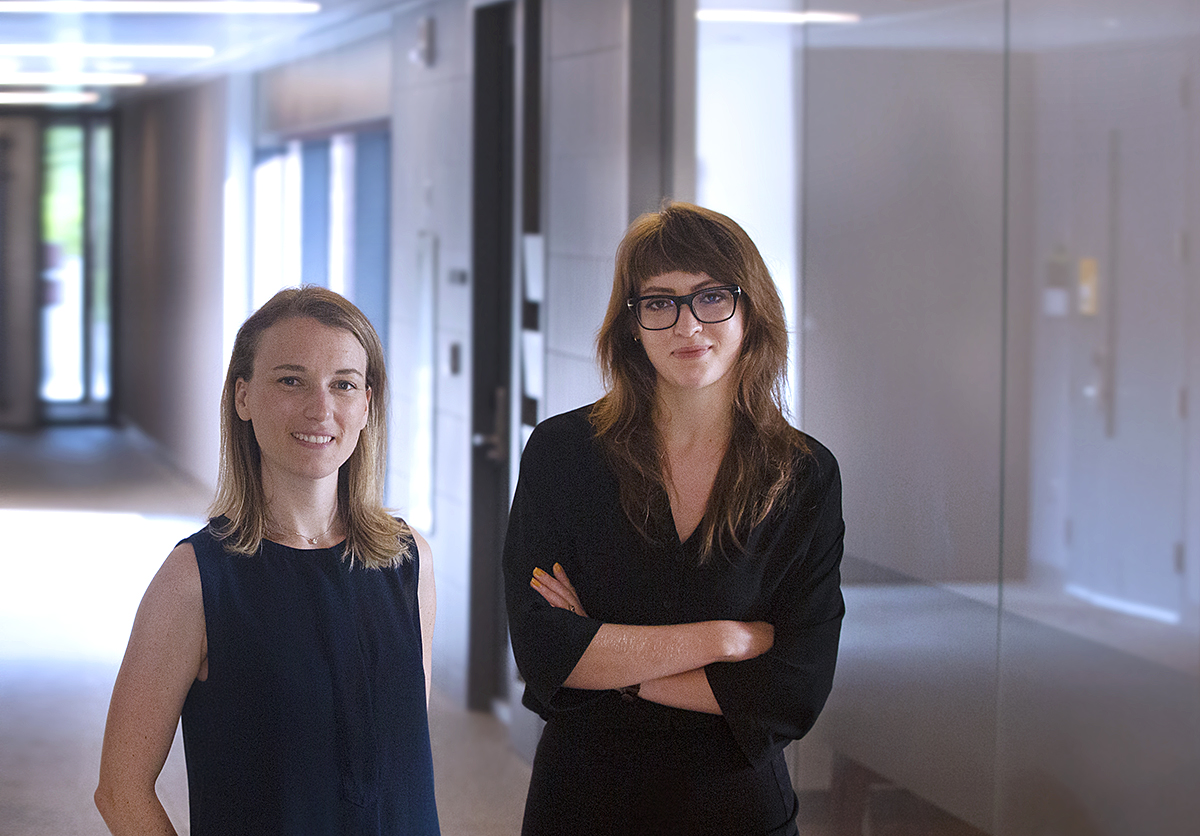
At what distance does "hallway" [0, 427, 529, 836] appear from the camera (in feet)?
9.25

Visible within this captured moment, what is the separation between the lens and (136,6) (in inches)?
116

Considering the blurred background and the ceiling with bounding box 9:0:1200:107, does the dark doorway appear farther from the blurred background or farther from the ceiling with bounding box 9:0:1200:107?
the ceiling with bounding box 9:0:1200:107

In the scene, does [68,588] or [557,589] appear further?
[68,588]

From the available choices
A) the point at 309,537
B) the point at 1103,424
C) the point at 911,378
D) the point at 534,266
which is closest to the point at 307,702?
the point at 309,537

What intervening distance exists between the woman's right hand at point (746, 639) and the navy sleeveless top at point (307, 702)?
0.44m

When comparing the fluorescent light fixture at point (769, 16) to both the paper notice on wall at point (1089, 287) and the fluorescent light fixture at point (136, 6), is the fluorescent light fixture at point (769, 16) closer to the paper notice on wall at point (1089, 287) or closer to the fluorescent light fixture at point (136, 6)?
the paper notice on wall at point (1089, 287)

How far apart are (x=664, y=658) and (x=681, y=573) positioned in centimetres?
13

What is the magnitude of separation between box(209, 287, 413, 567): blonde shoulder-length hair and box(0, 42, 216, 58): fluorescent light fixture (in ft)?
5.46

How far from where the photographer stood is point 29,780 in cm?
281

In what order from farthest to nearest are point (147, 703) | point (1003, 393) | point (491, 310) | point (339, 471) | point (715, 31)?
1. point (491, 310)
2. point (715, 31)
3. point (1003, 393)
4. point (339, 471)
5. point (147, 703)

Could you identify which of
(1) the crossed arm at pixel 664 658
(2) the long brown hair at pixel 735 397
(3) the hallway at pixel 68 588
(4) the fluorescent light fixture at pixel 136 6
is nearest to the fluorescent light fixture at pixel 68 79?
(4) the fluorescent light fixture at pixel 136 6

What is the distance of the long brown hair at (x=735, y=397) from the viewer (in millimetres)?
1792

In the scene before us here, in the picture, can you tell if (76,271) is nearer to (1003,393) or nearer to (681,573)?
(681,573)

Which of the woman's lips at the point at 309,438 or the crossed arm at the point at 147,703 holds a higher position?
the woman's lips at the point at 309,438
